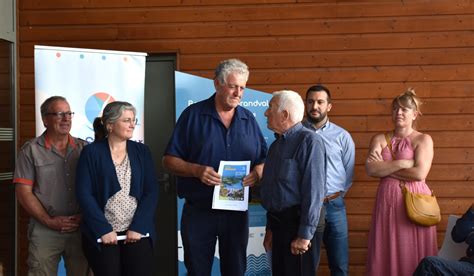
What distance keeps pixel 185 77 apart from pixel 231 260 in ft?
6.26

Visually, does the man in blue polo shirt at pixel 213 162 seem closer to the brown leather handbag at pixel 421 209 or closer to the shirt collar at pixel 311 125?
the shirt collar at pixel 311 125

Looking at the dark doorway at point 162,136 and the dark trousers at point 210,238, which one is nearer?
the dark trousers at point 210,238

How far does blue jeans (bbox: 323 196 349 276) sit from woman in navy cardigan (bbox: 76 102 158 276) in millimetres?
1517

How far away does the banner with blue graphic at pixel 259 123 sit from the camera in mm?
4887

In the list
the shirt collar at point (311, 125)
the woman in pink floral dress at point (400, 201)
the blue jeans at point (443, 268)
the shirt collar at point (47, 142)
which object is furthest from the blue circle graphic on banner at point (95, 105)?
the blue jeans at point (443, 268)

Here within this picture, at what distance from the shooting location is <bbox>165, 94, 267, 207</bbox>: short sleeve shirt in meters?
3.55

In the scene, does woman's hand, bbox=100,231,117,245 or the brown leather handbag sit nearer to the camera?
woman's hand, bbox=100,231,117,245

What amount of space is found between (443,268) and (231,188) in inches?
55.2

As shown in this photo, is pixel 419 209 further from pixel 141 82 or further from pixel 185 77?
pixel 141 82

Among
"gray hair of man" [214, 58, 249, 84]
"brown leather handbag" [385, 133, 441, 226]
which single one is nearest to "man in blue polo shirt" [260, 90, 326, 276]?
"gray hair of man" [214, 58, 249, 84]

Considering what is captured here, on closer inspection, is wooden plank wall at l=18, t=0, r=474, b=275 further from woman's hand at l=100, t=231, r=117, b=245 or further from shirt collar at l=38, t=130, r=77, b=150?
woman's hand at l=100, t=231, r=117, b=245

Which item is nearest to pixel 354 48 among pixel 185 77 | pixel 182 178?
pixel 185 77

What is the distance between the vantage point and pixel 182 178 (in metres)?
3.64

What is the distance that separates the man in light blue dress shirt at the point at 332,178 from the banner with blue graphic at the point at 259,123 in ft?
1.80
